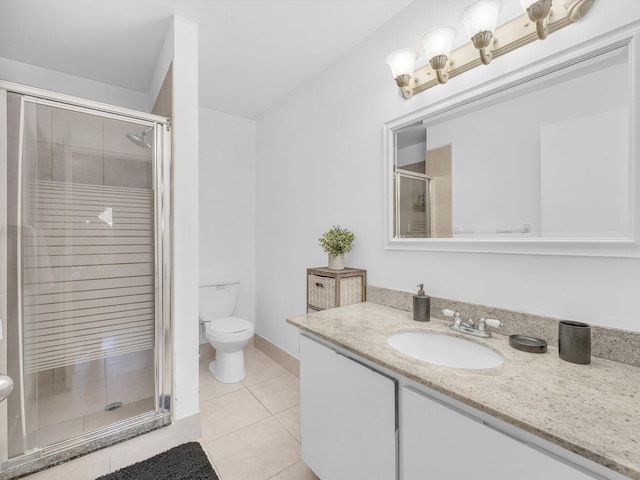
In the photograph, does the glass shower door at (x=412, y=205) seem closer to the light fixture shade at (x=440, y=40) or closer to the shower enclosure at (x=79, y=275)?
the light fixture shade at (x=440, y=40)

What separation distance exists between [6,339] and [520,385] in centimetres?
205

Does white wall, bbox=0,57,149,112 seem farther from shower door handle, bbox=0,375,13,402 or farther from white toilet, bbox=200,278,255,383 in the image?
shower door handle, bbox=0,375,13,402

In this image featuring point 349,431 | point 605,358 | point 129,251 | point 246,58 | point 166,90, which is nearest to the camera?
point 605,358

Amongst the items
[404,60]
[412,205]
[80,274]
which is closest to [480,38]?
[404,60]

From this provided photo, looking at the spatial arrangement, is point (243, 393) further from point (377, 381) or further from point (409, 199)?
point (409, 199)

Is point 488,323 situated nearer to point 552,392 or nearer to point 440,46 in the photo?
point 552,392

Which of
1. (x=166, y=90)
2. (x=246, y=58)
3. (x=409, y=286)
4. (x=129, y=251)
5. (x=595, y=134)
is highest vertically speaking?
(x=246, y=58)

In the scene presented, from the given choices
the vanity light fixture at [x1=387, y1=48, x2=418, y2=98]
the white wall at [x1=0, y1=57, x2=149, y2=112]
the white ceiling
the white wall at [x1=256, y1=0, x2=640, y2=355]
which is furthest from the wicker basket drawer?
the white wall at [x1=0, y1=57, x2=149, y2=112]

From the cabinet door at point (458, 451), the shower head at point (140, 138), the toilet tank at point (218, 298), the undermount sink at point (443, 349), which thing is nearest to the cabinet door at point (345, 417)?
the cabinet door at point (458, 451)

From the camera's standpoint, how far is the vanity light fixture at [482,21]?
110cm

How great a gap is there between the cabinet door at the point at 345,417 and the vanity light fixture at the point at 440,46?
4.33 feet

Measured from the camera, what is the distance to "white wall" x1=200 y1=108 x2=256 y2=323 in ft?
9.27

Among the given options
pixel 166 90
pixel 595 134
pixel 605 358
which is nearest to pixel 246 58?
pixel 166 90

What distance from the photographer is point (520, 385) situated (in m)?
0.79
